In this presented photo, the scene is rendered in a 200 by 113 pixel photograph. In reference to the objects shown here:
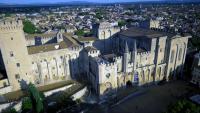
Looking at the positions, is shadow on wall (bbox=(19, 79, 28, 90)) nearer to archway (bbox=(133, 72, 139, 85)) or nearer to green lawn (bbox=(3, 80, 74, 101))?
green lawn (bbox=(3, 80, 74, 101))

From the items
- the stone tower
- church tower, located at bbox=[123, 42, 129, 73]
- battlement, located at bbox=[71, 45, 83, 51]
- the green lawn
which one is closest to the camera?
the stone tower

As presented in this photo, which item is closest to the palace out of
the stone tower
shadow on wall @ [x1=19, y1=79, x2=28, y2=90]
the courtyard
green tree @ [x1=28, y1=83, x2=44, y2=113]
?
the stone tower

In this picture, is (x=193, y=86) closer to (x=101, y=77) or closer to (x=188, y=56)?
(x=188, y=56)

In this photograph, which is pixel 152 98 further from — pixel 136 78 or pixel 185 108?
pixel 185 108

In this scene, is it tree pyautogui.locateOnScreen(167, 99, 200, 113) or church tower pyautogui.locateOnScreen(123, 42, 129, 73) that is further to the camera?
church tower pyautogui.locateOnScreen(123, 42, 129, 73)

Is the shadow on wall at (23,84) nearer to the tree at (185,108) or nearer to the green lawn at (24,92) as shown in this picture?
the green lawn at (24,92)

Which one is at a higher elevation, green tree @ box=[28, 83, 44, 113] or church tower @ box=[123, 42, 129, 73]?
church tower @ box=[123, 42, 129, 73]

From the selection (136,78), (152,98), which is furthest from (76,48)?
(152,98)

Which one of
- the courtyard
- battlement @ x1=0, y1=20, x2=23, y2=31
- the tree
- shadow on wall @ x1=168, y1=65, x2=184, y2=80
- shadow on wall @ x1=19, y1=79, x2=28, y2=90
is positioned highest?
battlement @ x1=0, y1=20, x2=23, y2=31

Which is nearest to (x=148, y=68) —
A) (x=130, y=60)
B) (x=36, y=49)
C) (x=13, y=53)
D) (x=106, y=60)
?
(x=130, y=60)
